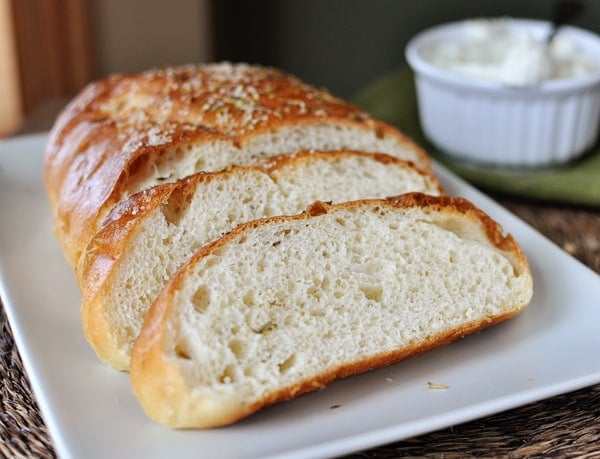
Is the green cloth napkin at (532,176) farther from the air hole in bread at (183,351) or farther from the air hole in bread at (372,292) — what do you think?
the air hole in bread at (183,351)

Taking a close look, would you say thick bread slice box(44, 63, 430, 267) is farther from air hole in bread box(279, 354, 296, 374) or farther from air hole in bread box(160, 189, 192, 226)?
air hole in bread box(279, 354, 296, 374)

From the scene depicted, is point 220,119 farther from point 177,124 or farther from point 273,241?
point 273,241

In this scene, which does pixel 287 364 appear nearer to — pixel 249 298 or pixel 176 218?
pixel 249 298

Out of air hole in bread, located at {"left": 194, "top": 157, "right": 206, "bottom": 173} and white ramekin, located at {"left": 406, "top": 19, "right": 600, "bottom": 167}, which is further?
white ramekin, located at {"left": 406, "top": 19, "right": 600, "bottom": 167}

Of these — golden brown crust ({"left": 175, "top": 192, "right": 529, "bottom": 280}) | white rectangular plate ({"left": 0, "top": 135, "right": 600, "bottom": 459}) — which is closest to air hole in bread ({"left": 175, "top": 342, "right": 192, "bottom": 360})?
white rectangular plate ({"left": 0, "top": 135, "right": 600, "bottom": 459})

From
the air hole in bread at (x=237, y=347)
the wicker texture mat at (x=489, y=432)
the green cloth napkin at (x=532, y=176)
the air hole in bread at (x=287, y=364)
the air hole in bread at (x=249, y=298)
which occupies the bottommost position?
the green cloth napkin at (x=532, y=176)

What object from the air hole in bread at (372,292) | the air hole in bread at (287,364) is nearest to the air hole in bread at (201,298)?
the air hole in bread at (287,364)

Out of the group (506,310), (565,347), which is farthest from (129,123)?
(565,347)
